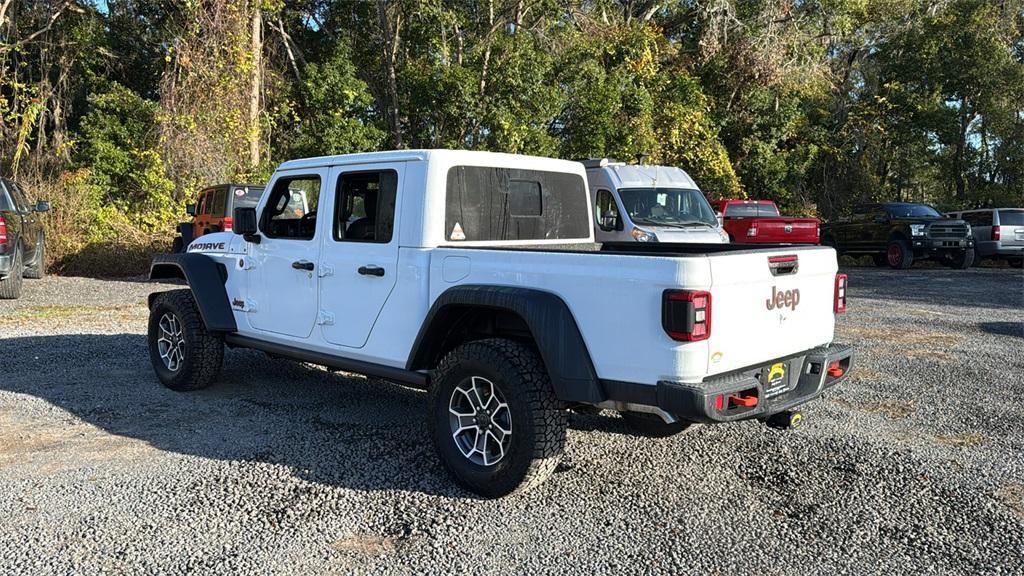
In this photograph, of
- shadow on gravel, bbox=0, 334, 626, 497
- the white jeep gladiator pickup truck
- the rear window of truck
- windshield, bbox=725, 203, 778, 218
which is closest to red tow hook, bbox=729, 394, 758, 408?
the white jeep gladiator pickup truck

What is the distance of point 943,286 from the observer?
14938 mm

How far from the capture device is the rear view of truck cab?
484 inches

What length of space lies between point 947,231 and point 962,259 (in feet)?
3.10

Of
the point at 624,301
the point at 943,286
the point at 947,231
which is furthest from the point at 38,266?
the point at 947,231

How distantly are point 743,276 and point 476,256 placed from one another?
1.41 metres

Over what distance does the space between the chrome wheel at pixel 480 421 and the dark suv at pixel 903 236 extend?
1798cm

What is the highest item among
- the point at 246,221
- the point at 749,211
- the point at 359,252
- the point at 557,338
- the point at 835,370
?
the point at 749,211

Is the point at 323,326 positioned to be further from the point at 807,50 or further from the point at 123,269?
the point at 807,50

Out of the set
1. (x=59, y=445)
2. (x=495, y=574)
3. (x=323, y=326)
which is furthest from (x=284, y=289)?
(x=495, y=574)

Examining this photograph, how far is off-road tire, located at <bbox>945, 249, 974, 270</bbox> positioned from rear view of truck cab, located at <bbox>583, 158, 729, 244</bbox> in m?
9.49

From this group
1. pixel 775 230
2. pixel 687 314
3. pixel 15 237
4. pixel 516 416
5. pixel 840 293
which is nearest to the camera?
pixel 687 314

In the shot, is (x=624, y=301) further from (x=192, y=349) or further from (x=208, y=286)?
Answer: (x=192, y=349)

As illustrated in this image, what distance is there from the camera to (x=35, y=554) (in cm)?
354

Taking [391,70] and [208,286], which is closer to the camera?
[208,286]
